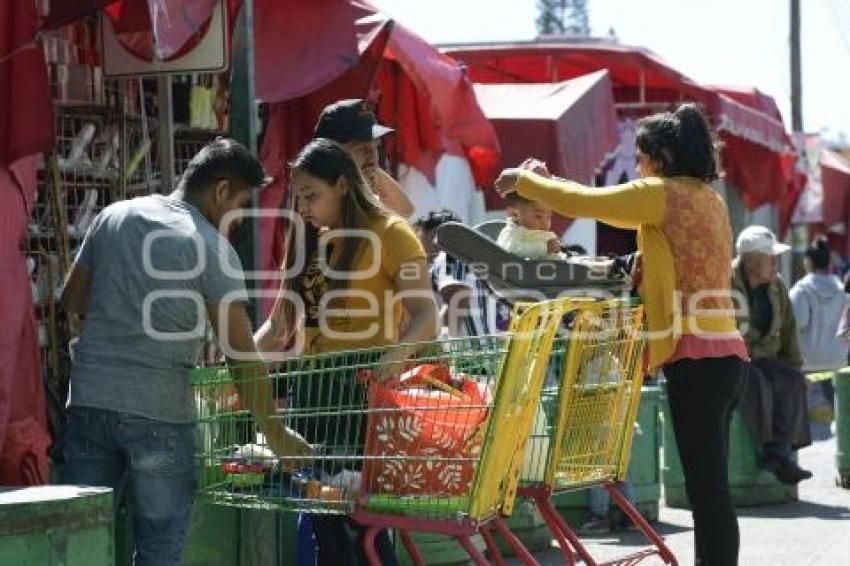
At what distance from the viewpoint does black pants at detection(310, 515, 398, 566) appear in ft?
19.5

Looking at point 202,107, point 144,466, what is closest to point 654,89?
point 202,107

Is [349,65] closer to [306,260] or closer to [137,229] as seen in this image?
[306,260]

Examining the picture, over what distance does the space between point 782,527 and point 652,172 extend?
4.06 metres

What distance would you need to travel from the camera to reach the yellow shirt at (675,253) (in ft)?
20.7

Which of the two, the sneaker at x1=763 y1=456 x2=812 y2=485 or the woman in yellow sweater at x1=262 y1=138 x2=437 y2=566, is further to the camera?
the sneaker at x1=763 y1=456 x2=812 y2=485

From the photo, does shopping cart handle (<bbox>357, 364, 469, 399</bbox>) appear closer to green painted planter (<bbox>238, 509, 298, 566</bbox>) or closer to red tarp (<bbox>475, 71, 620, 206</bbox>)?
green painted planter (<bbox>238, 509, 298, 566</bbox>)

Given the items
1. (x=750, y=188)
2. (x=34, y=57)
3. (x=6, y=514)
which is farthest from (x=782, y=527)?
(x=750, y=188)

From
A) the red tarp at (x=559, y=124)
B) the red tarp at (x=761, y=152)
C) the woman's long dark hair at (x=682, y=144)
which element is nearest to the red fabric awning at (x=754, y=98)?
the red tarp at (x=761, y=152)

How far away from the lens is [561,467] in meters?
6.14

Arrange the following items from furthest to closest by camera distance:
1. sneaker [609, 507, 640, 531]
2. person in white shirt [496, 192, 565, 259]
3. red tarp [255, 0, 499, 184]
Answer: sneaker [609, 507, 640, 531], red tarp [255, 0, 499, 184], person in white shirt [496, 192, 565, 259]

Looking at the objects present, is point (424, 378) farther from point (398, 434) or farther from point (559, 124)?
point (559, 124)

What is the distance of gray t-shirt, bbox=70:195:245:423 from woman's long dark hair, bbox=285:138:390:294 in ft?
1.83

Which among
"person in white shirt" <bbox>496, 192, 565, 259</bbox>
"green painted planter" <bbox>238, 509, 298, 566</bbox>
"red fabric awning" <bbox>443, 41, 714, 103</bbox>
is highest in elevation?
"red fabric awning" <bbox>443, 41, 714, 103</bbox>

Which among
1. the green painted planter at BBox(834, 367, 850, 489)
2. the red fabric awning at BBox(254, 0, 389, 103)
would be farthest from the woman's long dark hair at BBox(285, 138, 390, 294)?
the green painted planter at BBox(834, 367, 850, 489)
